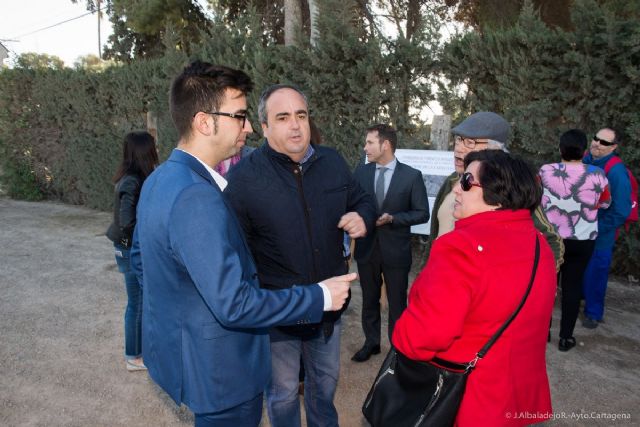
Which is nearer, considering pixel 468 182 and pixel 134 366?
pixel 468 182

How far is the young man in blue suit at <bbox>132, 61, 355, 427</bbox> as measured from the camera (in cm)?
152

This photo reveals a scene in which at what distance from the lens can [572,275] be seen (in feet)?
13.8

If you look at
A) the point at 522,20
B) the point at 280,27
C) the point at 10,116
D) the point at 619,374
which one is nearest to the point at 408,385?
the point at 619,374

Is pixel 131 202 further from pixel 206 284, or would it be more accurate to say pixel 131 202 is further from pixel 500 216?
pixel 500 216

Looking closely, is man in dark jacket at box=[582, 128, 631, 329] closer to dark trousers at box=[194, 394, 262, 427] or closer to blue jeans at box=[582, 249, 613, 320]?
blue jeans at box=[582, 249, 613, 320]

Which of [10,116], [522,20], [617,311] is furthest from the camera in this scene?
[10,116]

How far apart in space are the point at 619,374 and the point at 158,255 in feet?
13.6

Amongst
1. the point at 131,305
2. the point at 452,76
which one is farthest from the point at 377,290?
the point at 452,76

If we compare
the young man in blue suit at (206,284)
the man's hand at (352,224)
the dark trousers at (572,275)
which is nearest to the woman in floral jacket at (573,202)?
the dark trousers at (572,275)

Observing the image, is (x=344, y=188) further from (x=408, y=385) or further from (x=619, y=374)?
(x=619, y=374)

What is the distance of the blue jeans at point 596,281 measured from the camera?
473 centimetres

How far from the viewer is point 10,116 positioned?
12.6 meters

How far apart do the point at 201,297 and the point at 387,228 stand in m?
2.63

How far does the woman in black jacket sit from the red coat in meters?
2.53
